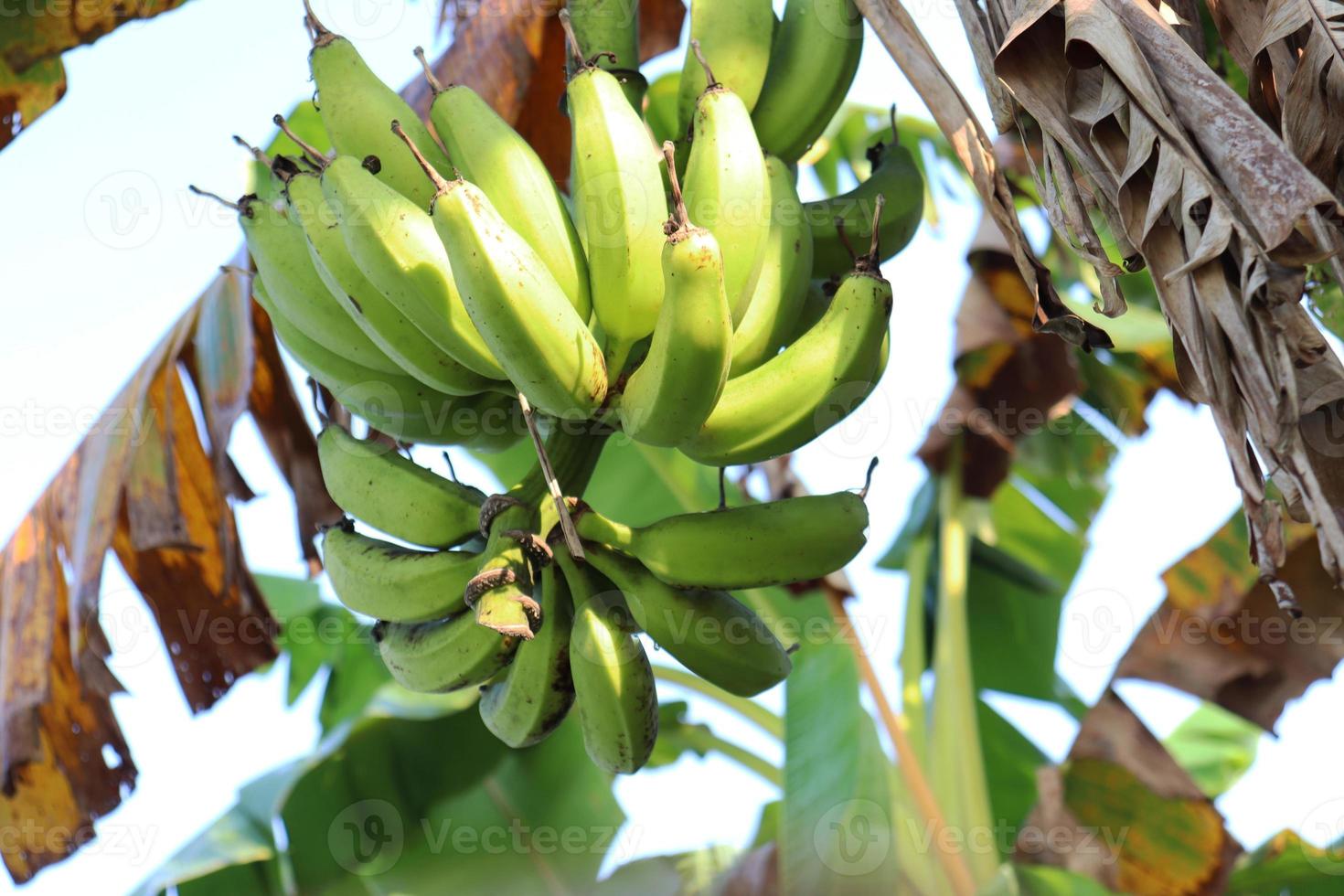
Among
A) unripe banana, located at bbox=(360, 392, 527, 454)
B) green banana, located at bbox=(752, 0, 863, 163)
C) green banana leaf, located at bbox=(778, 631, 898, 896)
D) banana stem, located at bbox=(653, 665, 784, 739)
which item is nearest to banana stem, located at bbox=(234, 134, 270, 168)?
unripe banana, located at bbox=(360, 392, 527, 454)

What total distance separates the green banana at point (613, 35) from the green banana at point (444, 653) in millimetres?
548

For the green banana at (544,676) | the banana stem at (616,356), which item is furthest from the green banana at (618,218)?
the green banana at (544,676)

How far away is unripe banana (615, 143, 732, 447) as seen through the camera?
0.84 metres

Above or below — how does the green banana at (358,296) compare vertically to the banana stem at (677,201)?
below

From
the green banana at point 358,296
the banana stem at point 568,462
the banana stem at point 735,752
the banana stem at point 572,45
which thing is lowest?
the banana stem at point 735,752

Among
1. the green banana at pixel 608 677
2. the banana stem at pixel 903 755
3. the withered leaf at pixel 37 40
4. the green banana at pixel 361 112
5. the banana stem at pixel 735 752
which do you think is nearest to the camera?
the green banana at pixel 608 677

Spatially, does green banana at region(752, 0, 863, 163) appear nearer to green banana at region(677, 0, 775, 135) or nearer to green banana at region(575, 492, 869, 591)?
green banana at region(677, 0, 775, 135)

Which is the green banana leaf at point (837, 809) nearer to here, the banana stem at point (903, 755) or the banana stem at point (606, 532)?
the banana stem at point (903, 755)

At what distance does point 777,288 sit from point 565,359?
245mm

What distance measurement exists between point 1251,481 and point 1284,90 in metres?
0.29

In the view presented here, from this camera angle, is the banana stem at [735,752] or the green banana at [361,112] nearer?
the green banana at [361,112]

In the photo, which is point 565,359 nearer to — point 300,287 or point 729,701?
point 300,287

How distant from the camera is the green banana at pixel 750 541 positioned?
964 mm

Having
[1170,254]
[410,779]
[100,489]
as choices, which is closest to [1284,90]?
[1170,254]
